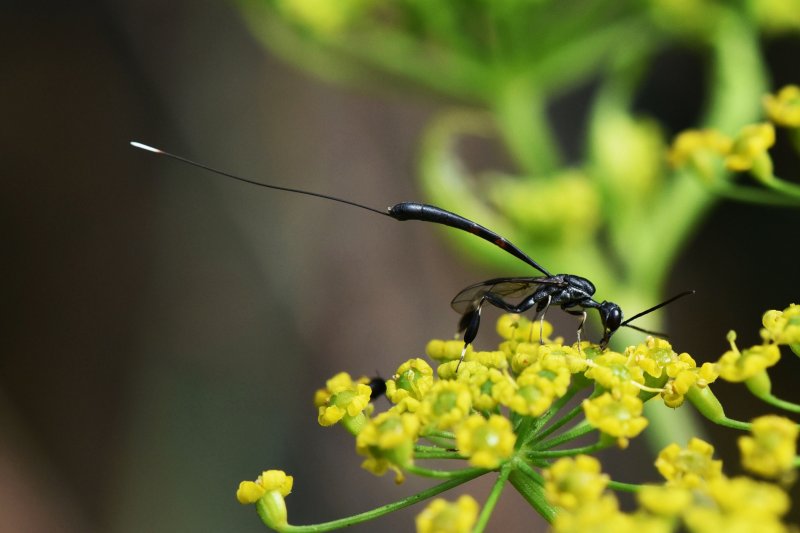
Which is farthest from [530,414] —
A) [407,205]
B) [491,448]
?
[407,205]

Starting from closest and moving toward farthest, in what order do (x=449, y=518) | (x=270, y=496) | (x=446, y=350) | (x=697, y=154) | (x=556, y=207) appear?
(x=449, y=518) → (x=270, y=496) → (x=446, y=350) → (x=697, y=154) → (x=556, y=207)

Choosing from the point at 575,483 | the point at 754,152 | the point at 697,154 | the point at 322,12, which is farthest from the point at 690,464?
the point at 322,12

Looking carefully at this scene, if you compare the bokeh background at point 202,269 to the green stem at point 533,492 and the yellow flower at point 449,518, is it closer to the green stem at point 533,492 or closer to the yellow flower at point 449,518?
the green stem at point 533,492

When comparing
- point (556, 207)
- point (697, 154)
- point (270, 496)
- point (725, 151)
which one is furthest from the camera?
point (556, 207)

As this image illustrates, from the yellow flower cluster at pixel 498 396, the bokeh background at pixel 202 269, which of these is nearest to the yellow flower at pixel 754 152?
the yellow flower cluster at pixel 498 396

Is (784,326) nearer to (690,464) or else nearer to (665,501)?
(690,464)

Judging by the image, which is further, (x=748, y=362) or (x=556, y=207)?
(x=556, y=207)

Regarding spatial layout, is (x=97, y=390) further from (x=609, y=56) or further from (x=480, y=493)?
(x=609, y=56)
